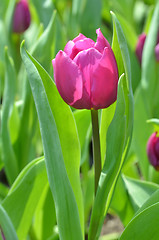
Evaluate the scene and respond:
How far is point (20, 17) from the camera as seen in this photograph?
151cm

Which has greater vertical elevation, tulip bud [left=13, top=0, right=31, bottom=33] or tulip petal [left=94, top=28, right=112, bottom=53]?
tulip petal [left=94, top=28, right=112, bottom=53]

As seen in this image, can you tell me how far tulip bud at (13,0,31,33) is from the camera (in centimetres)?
150

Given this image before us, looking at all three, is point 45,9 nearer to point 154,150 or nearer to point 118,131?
point 154,150

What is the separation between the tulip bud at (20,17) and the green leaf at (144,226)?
91cm

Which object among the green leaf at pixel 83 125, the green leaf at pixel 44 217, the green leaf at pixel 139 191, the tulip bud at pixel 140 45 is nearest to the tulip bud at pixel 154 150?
the green leaf at pixel 139 191

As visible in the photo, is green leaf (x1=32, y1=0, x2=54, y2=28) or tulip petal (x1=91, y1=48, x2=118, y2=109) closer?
tulip petal (x1=91, y1=48, x2=118, y2=109)

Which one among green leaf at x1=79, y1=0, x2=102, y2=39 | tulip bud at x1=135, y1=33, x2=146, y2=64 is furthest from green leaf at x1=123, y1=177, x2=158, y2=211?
green leaf at x1=79, y1=0, x2=102, y2=39

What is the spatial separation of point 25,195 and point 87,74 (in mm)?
351

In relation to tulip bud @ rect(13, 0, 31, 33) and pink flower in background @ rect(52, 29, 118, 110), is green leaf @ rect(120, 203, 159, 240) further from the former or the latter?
tulip bud @ rect(13, 0, 31, 33)

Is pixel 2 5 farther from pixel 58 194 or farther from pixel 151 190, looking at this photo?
pixel 58 194

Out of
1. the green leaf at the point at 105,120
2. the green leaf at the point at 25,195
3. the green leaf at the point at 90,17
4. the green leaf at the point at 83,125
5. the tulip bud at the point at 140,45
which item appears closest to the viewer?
the green leaf at the point at 105,120

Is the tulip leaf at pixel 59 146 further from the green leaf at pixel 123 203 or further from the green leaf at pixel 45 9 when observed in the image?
the green leaf at pixel 45 9

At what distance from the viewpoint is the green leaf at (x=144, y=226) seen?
2.43 feet

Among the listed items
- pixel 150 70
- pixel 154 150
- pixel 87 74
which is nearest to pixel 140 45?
pixel 150 70
